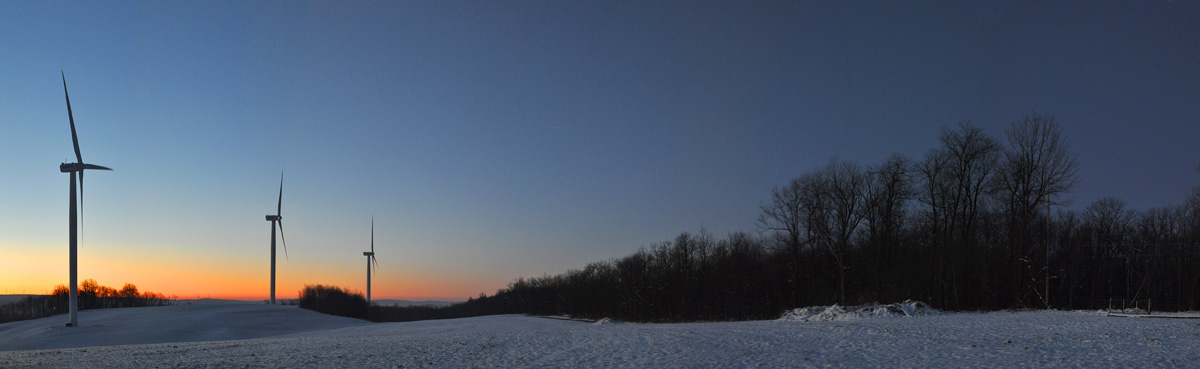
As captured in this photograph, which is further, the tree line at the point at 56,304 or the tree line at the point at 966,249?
the tree line at the point at 56,304

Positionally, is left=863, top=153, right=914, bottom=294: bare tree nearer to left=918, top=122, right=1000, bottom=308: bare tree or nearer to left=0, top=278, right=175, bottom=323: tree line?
left=918, top=122, right=1000, bottom=308: bare tree

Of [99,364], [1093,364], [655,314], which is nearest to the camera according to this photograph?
[1093,364]

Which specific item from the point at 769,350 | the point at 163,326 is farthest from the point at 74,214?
the point at 769,350

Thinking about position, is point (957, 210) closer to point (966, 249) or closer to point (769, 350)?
point (966, 249)

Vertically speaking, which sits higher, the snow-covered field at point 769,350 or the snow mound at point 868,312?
the snow-covered field at point 769,350

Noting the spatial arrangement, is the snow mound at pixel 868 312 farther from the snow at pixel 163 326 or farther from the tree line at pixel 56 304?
the tree line at pixel 56 304

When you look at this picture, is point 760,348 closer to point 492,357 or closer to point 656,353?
point 656,353

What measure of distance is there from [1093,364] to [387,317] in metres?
95.1

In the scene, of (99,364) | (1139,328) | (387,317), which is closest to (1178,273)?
(1139,328)

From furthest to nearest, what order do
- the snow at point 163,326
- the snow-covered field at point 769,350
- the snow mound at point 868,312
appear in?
the snow at point 163,326, the snow mound at point 868,312, the snow-covered field at point 769,350

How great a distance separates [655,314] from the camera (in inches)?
2849

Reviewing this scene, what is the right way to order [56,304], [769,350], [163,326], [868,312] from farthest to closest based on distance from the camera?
[56,304] < [163,326] < [868,312] < [769,350]

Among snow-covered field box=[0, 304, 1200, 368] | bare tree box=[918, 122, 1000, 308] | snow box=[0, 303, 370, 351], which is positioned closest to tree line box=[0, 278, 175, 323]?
snow box=[0, 303, 370, 351]

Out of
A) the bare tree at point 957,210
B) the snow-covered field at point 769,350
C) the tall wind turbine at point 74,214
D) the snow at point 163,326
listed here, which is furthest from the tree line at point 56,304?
the bare tree at point 957,210
